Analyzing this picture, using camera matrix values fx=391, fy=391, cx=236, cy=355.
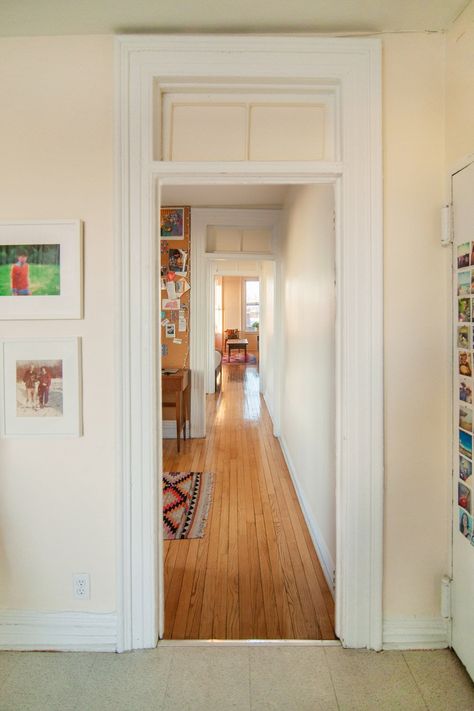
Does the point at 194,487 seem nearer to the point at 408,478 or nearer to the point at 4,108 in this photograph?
the point at 408,478

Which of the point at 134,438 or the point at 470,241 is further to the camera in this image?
the point at 134,438

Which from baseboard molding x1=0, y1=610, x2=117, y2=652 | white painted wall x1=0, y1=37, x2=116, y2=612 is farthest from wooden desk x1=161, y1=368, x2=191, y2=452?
baseboard molding x1=0, y1=610, x2=117, y2=652

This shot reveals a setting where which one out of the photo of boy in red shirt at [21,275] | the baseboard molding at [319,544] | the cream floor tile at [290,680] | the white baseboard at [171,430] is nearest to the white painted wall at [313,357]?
the baseboard molding at [319,544]

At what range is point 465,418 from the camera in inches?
58.3

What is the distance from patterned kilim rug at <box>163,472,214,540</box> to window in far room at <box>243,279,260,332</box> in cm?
900

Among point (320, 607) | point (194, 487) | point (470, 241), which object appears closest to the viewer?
point (470, 241)

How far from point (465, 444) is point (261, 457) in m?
2.78

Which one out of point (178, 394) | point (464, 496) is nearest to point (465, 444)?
point (464, 496)

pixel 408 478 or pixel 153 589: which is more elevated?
pixel 408 478

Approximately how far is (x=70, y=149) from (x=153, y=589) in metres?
1.83

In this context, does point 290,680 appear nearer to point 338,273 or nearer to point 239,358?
point 338,273

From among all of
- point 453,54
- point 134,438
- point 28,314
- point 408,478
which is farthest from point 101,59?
point 408,478

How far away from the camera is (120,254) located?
156 centimetres

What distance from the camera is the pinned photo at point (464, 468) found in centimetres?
147
